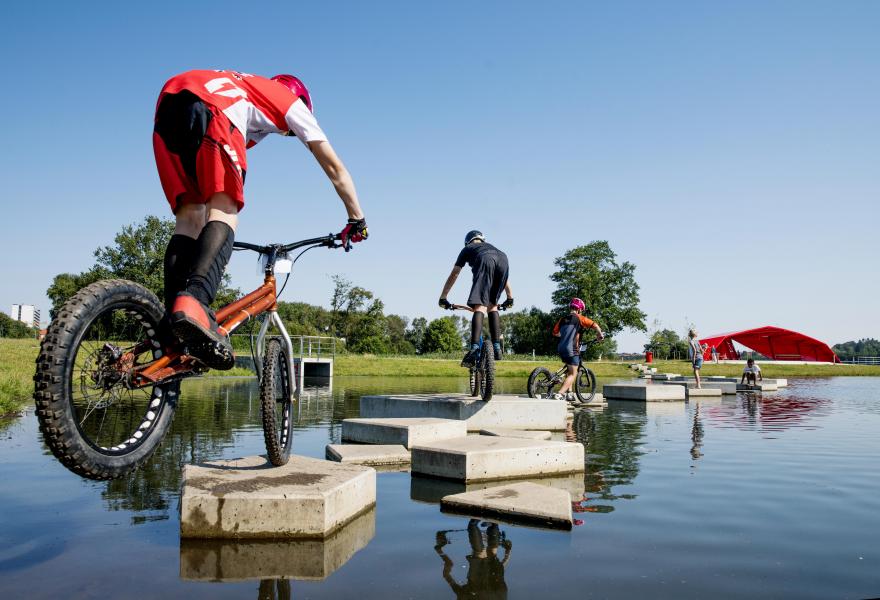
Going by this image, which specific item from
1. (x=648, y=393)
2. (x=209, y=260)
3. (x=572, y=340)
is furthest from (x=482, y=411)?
(x=648, y=393)

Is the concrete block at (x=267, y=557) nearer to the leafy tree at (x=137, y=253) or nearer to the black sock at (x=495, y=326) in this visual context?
the black sock at (x=495, y=326)

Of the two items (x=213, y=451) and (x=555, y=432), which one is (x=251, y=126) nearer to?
(x=213, y=451)

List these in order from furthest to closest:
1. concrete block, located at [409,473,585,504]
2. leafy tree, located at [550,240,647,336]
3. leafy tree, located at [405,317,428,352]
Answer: leafy tree, located at [405,317,428,352] < leafy tree, located at [550,240,647,336] < concrete block, located at [409,473,585,504]

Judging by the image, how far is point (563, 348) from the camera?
46.2ft

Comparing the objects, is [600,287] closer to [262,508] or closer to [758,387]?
[758,387]

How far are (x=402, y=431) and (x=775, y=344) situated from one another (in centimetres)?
8676

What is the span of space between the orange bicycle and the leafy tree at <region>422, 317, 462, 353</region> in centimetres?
12085

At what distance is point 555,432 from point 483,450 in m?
4.37

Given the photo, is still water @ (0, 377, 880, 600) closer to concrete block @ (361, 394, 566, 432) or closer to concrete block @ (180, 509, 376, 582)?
concrete block @ (180, 509, 376, 582)

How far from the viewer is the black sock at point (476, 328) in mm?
8820

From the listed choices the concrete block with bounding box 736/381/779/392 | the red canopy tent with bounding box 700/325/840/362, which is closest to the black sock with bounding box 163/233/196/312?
the concrete block with bounding box 736/381/779/392

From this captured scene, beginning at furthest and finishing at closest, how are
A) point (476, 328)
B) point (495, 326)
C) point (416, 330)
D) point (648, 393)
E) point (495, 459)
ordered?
1. point (416, 330)
2. point (648, 393)
3. point (495, 326)
4. point (476, 328)
5. point (495, 459)

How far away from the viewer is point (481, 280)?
9.04 meters

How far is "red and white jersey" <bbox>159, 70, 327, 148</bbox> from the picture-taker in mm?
3641
